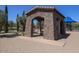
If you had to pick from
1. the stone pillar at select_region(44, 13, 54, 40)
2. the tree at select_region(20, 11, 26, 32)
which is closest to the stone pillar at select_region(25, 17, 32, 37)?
the tree at select_region(20, 11, 26, 32)

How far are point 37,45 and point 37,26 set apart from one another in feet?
2.05

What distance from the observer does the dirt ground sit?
497 cm

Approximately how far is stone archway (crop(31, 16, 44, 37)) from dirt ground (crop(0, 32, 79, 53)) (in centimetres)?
17

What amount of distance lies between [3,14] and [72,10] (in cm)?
180

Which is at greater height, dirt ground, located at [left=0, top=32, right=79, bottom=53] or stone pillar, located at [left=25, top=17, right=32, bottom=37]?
stone pillar, located at [left=25, top=17, right=32, bottom=37]

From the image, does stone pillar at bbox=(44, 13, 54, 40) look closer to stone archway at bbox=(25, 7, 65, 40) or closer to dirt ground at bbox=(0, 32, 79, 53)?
stone archway at bbox=(25, 7, 65, 40)

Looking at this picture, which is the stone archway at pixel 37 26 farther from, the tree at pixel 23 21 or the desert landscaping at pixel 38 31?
the tree at pixel 23 21

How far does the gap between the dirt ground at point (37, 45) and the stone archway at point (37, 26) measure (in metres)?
0.17

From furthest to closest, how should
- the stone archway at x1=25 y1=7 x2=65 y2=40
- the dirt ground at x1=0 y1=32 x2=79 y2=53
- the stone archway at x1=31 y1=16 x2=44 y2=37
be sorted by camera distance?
1. the stone archway at x1=31 y1=16 x2=44 y2=37
2. the stone archway at x1=25 y1=7 x2=65 y2=40
3. the dirt ground at x1=0 y1=32 x2=79 y2=53

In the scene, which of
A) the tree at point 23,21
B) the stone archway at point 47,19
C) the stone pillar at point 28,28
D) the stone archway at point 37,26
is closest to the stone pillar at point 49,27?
the stone archway at point 47,19

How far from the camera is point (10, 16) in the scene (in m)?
5.18

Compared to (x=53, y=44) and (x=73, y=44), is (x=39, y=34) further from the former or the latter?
(x=73, y=44)

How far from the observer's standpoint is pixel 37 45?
511 centimetres
